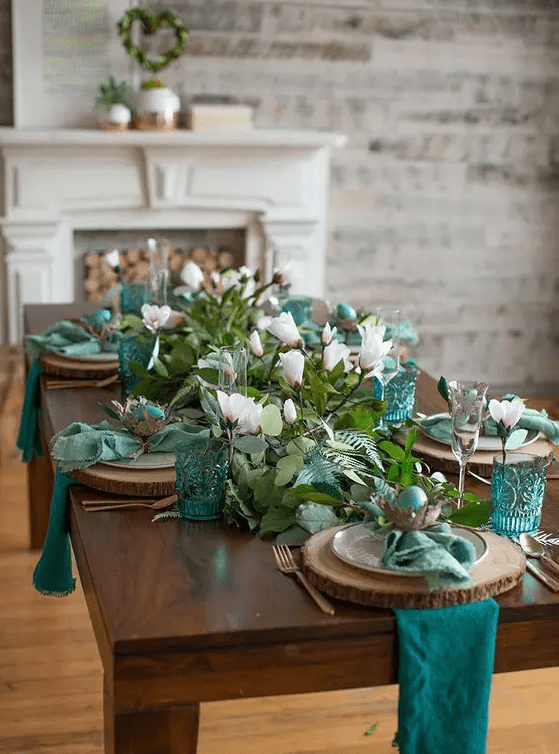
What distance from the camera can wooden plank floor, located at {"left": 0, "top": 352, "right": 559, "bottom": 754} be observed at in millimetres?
2514

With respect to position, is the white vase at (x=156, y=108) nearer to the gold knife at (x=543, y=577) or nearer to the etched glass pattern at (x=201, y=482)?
the etched glass pattern at (x=201, y=482)

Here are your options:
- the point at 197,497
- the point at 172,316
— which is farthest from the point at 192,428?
the point at 172,316

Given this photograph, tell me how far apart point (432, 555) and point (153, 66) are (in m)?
3.92

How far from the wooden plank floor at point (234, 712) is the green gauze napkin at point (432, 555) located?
43.6 inches

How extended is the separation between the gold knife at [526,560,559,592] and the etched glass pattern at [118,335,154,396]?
4.09 ft

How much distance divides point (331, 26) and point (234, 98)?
1.93 feet

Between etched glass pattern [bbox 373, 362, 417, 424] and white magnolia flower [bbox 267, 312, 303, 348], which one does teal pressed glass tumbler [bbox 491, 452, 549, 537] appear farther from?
etched glass pattern [bbox 373, 362, 417, 424]

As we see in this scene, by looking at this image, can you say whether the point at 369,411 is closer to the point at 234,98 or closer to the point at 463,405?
Result: the point at 463,405

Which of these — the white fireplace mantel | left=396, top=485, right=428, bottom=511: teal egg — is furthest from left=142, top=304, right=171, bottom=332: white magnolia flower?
the white fireplace mantel

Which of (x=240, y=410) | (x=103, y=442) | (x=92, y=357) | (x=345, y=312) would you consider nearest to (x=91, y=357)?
(x=92, y=357)

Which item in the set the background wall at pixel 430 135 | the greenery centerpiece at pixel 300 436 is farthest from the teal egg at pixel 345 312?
the background wall at pixel 430 135

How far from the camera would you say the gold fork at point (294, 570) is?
1.50m

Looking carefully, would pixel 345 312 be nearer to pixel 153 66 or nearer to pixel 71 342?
pixel 71 342

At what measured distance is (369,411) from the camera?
216 centimetres
